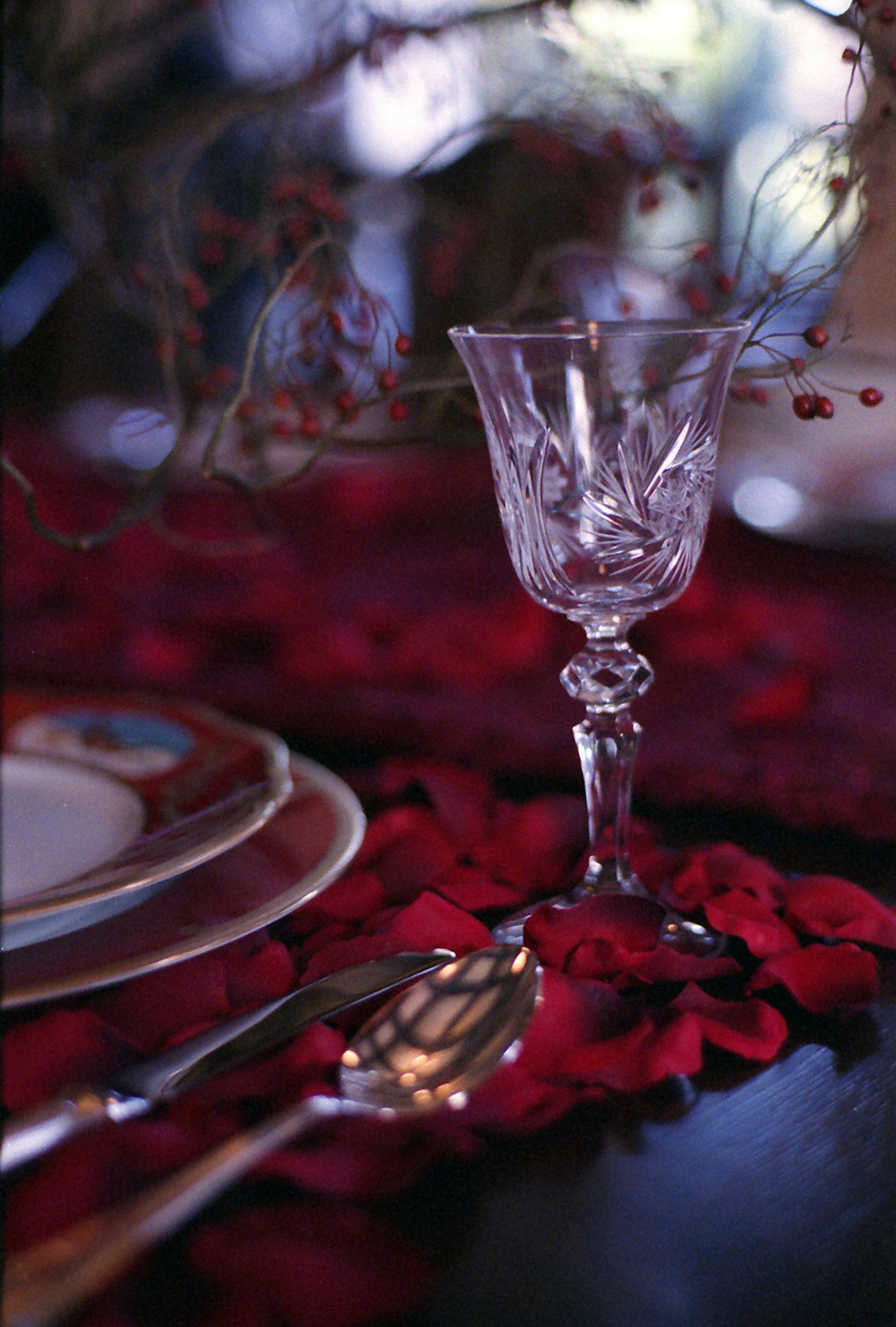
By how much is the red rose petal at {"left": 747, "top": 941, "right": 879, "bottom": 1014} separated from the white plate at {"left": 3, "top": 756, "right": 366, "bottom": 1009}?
0.17 metres

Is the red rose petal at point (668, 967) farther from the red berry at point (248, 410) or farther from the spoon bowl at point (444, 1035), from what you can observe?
the red berry at point (248, 410)

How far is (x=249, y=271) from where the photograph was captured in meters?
1.97

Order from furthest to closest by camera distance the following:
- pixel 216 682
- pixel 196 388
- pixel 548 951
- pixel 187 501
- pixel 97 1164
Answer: pixel 187 501, pixel 216 682, pixel 196 388, pixel 548 951, pixel 97 1164

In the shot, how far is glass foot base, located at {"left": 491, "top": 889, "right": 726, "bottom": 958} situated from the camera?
48cm

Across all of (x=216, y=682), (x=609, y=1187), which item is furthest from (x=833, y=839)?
(x=216, y=682)

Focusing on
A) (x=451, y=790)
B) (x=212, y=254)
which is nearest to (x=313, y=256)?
(x=212, y=254)

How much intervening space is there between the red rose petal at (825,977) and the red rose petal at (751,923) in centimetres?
1

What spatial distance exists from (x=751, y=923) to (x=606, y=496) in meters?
0.18

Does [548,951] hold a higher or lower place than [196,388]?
lower

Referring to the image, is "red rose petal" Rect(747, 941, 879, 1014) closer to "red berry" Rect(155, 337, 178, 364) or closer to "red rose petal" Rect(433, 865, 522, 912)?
"red rose petal" Rect(433, 865, 522, 912)

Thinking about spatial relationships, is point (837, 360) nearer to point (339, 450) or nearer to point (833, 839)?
point (833, 839)

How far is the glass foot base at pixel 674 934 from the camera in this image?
485 millimetres

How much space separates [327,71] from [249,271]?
1.24m

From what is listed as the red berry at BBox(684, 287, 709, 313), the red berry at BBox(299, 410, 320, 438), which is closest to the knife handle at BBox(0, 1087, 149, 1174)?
the red berry at BBox(299, 410, 320, 438)
